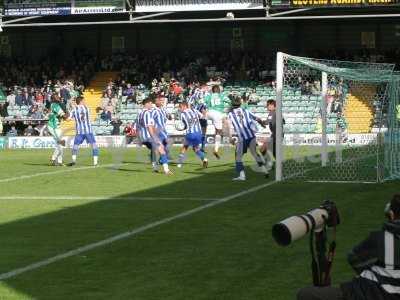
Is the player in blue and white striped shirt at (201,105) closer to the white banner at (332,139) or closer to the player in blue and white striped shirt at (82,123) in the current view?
the white banner at (332,139)

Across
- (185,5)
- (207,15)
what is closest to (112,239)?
(185,5)

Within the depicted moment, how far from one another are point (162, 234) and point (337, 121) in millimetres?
17087

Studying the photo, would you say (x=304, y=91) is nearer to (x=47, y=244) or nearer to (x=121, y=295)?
(x=47, y=244)

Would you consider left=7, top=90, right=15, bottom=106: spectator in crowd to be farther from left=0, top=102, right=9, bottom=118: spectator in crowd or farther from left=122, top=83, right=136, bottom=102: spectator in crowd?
left=122, top=83, right=136, bottom=102: spectator in crowd

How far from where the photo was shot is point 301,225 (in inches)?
208

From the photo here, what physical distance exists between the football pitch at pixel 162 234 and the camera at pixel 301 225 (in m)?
2.73

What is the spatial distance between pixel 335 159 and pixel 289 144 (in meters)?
8.06

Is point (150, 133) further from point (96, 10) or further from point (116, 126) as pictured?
point (96, 10)

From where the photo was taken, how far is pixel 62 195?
17469 mm

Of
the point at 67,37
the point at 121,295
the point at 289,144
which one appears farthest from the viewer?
the point at 67,37

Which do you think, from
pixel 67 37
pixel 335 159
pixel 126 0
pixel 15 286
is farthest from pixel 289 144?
pixel 15 286

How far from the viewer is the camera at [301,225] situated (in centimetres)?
521

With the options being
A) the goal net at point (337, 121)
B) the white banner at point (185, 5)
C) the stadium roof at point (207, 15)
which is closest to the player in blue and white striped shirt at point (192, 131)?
the goal net at point (337, 121)

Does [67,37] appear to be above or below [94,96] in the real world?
above
